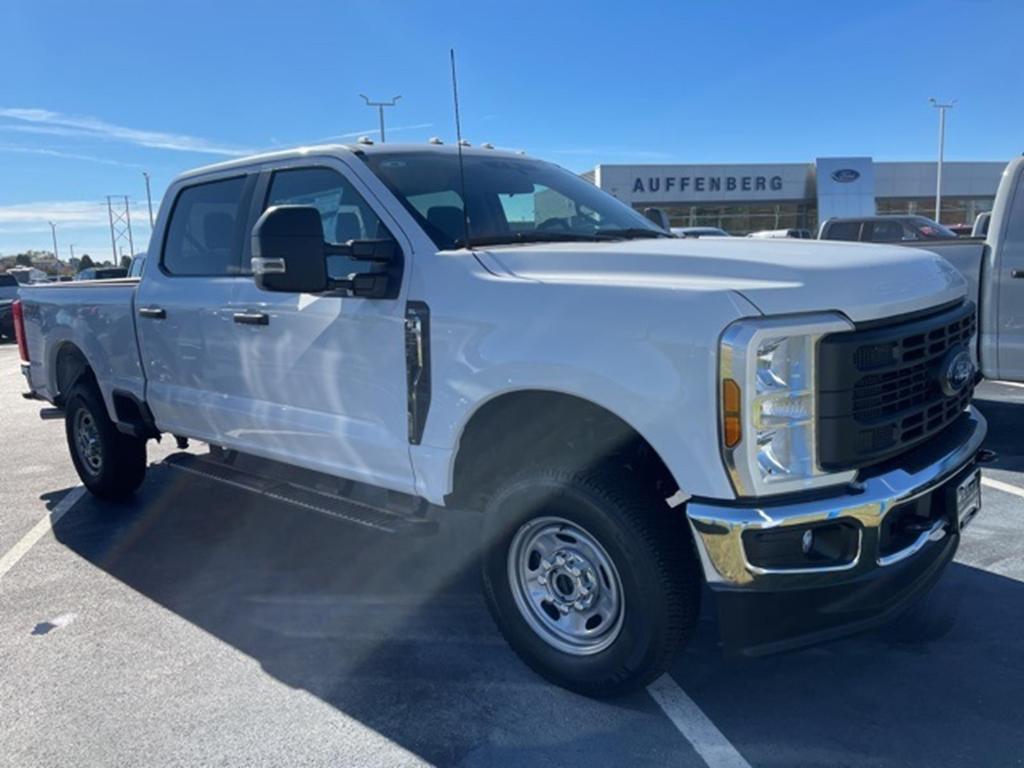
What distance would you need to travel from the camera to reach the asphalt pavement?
9.72 ft

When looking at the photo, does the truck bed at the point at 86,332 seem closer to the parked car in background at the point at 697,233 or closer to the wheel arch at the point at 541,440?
the wheel arch at the point at 541,440

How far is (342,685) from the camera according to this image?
136 inches

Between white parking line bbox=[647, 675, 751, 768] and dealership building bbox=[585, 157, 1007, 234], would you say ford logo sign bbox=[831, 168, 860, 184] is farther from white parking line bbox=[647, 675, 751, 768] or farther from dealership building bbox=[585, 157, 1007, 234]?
white parking line bbox=[647, 675, 751, 768]

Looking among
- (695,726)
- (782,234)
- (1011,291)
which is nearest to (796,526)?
(695,726)

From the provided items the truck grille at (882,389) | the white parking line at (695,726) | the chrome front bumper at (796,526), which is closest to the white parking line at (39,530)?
the white parking line at (695,726)

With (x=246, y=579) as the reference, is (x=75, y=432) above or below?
above

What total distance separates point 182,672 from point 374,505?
106cm

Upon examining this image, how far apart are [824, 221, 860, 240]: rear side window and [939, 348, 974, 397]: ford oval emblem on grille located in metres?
13.6

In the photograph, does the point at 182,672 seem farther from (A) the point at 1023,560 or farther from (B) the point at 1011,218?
(B) the point at 1011,218

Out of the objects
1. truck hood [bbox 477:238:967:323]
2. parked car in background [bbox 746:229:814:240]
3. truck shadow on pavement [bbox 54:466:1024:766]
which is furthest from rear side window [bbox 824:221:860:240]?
truck hood [bbox 477:238:967:323]

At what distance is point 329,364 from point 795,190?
4208 cm

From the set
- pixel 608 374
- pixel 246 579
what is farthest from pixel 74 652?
pixel 608 374

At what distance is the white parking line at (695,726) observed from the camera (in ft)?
9.32

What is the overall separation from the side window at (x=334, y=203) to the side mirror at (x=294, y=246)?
26 centimetres
